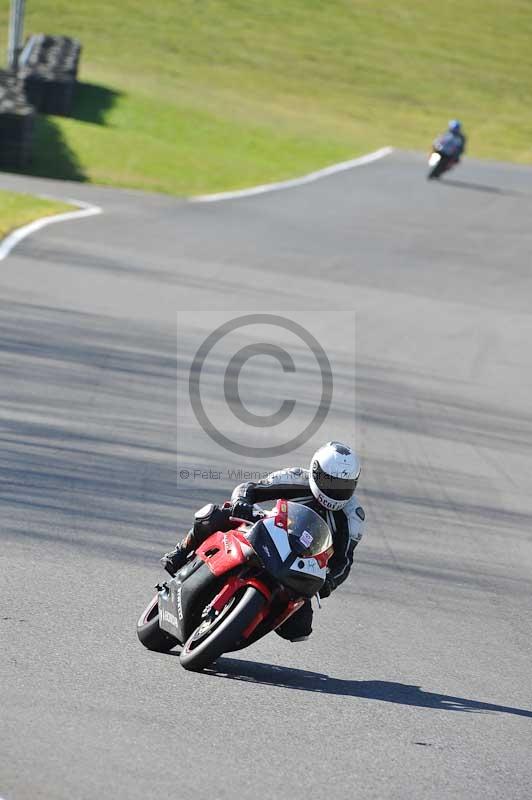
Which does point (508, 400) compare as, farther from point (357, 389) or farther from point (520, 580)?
point (520, 580)

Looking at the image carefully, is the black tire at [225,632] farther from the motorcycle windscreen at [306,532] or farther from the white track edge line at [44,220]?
the white track edge line at [44,220]

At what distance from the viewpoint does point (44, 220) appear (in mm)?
22828

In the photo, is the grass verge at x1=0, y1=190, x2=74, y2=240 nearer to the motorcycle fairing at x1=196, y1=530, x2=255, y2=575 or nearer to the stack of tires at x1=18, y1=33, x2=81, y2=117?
the stack of tires at x1=18, y1=33, x2=81, y2=117

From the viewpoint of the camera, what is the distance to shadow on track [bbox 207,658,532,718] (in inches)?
253

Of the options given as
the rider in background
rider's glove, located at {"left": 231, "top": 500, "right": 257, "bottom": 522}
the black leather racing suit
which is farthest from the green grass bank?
rider's glove, located at {"left": 231, "top": 500, "right": 257, "bottom": 522}

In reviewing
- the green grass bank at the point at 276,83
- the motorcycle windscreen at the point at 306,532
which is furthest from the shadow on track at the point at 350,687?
the green grass bank at the point at 276,83

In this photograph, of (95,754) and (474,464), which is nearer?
(95,754)

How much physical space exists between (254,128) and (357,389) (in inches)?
1248

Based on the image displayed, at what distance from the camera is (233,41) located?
213ft

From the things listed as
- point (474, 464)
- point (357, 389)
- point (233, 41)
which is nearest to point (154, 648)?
point (474, 464)

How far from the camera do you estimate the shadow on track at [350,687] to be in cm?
644

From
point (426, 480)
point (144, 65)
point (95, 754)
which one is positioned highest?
point (95, 754)

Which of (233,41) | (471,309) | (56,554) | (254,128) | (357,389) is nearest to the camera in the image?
(56,554)

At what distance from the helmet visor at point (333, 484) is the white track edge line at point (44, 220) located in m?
13.0
